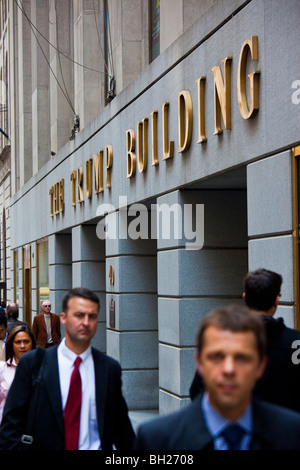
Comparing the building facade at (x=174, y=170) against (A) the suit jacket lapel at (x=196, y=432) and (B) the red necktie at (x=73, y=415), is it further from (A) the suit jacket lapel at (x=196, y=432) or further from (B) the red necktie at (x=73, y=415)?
(A) the suit jacket lapel at (x=196, y=432)

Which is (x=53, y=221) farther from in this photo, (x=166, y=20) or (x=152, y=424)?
(x=152, y=424)

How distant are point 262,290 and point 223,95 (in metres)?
4.90

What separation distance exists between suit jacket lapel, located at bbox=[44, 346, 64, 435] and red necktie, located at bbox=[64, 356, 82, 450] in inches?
1.3

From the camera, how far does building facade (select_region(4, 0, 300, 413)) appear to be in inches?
313

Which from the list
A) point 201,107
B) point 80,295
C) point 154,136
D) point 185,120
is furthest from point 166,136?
point 80,295

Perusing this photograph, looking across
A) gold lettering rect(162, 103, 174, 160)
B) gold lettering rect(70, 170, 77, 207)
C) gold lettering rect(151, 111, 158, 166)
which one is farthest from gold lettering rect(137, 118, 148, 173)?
gold lettering rect(70, 170, 77, 207)

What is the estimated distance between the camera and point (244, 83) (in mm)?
8562

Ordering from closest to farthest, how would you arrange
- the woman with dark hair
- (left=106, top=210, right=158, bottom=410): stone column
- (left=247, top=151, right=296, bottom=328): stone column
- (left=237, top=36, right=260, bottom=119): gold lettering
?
the woman with dark hair, (left=247, top=151, right=296, bottom=328): stone column, (left=237, top=36, right=260, bottom=119): gold lettering, (left=106, top=210, right=158, bottom=410): stone column

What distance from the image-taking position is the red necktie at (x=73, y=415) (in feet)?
14.3

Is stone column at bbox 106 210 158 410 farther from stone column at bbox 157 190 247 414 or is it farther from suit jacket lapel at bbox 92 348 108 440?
suit jacket lapel at bbox 92 348 108 440

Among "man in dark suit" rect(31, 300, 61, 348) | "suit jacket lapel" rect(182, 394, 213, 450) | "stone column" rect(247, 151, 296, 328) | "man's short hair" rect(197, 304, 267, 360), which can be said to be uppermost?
"stone column" rect(247, 151, 296, 328)

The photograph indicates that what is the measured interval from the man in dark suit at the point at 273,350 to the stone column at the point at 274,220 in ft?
10.00

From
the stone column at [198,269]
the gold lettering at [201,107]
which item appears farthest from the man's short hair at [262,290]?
the stone column at [198,269]

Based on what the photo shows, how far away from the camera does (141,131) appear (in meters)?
12.8
